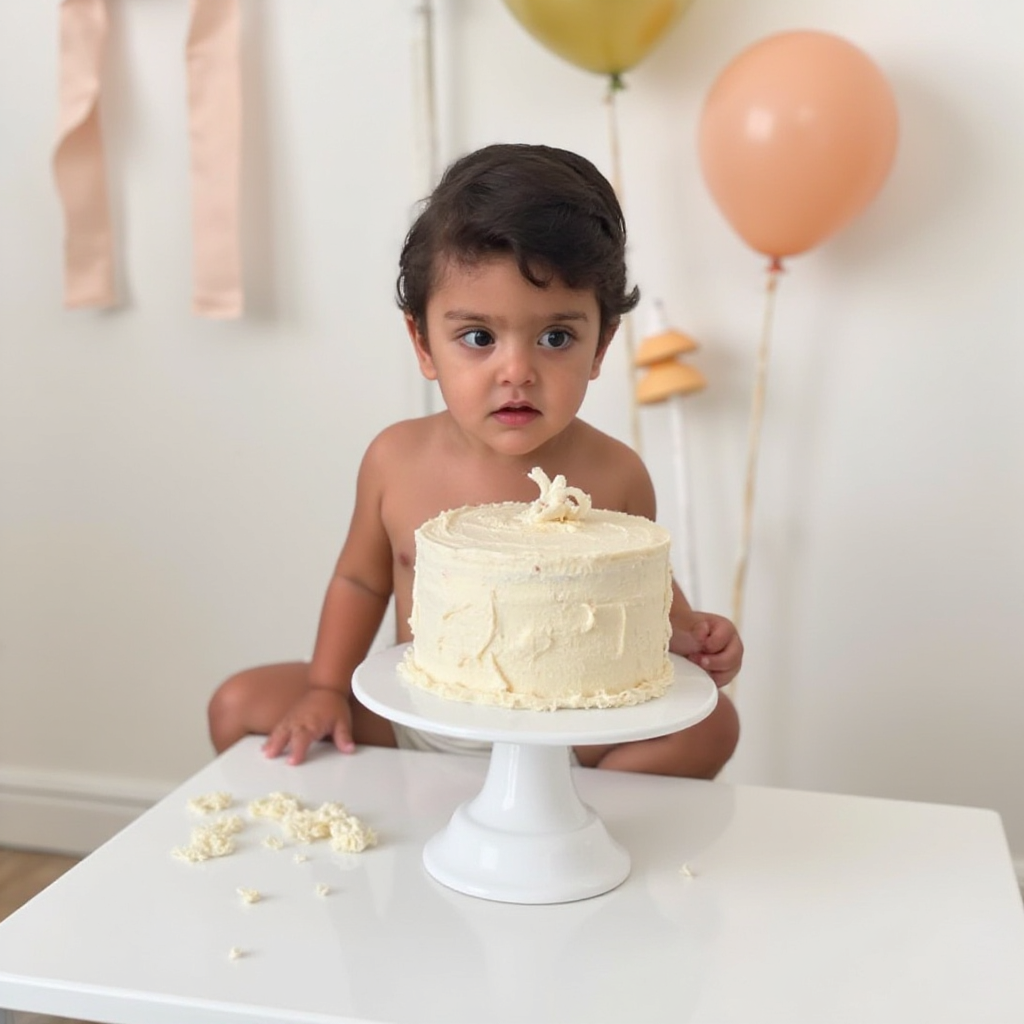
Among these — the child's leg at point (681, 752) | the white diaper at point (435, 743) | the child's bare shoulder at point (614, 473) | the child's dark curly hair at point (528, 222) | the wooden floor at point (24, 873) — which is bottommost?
the wooden floor at point (24, 873)

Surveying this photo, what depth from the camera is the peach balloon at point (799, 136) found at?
1.51 metres

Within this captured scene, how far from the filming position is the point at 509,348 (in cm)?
111

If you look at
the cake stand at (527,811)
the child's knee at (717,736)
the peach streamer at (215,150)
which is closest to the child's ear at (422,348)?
the cake stand at (527,811)

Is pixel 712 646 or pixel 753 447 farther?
pixel 753 447

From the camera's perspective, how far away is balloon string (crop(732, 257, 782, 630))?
5.56 ft

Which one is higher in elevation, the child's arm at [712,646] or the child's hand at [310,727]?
the child's arm at [712,646]

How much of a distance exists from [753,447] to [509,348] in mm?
688

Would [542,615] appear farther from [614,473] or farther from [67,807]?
[67,807]

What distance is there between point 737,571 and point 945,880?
733 millimetres

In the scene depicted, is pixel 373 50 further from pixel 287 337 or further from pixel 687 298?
pixel 687 298

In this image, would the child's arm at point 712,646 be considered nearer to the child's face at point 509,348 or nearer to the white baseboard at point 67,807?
the child's face at point 509,348

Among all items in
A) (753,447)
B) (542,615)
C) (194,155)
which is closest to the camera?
(542,615)

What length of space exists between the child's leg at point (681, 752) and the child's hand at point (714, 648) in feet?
0.23

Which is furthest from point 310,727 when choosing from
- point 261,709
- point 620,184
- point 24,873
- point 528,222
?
point 24,873
